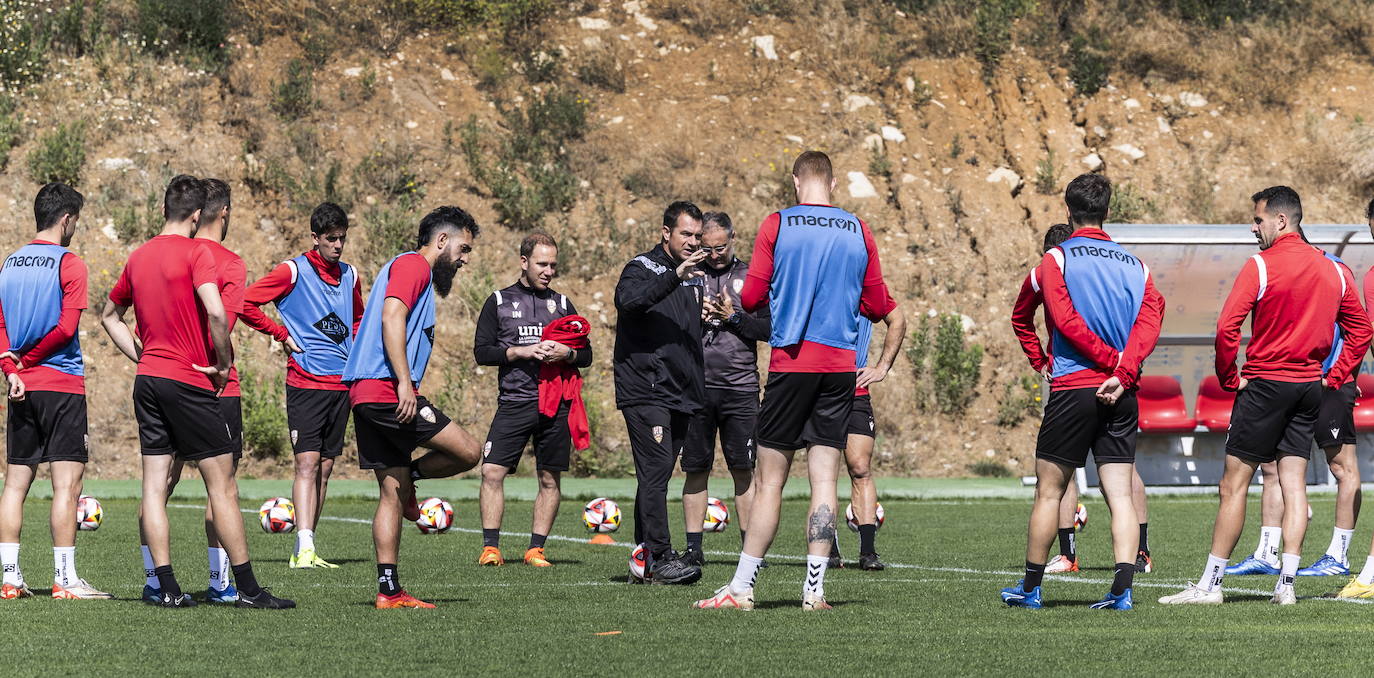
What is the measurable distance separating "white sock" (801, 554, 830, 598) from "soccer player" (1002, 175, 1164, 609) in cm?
106

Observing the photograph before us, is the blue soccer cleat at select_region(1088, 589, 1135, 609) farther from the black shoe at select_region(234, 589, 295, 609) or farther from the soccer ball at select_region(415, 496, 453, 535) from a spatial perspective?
the soccer ball at select_region(415, 496, 453, 535)

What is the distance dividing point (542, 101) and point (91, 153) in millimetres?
7725

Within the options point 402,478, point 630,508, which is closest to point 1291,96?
point 630,508

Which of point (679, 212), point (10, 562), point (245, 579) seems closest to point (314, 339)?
point (10, 562)

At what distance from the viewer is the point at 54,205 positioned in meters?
8.84

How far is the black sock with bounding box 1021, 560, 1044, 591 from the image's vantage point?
823 cm

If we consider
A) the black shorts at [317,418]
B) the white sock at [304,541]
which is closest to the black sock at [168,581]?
the white sock at [304,541]

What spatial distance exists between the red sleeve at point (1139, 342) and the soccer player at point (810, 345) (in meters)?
1.31

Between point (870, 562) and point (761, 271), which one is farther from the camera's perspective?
point (870, 562)

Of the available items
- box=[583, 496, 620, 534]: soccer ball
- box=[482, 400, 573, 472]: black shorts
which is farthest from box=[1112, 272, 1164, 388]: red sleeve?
box=[583, 496, 620, 534]: soccer ball

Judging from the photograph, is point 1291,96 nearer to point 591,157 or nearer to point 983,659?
point 591,157

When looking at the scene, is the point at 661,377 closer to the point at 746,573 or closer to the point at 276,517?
the point at 746,573

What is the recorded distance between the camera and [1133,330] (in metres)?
8.08

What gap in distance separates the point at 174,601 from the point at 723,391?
150 inches
